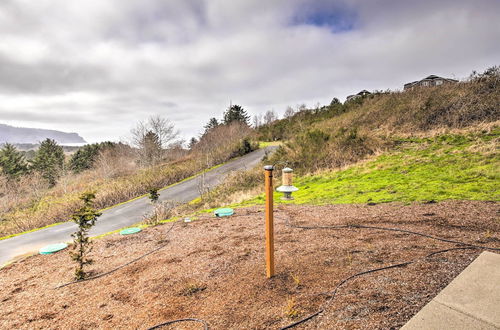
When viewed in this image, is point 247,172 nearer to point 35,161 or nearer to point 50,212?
point 50,212

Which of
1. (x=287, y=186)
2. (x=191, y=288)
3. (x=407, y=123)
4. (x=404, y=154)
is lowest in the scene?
(x=191, y=288)

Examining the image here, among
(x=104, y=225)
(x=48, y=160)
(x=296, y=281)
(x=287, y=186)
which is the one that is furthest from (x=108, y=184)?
(x=48, y=160)

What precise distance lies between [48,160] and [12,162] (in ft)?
11.4

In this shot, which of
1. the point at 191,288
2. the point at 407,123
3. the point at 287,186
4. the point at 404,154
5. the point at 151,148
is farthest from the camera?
the point at 151,148

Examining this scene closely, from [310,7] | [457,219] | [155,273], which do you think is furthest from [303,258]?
[310,7]

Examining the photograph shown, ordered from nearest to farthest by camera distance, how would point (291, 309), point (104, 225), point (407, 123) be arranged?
point (291, 309) < point (104, 225) < point (407, 123)

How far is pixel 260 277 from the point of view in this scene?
355 centimetres

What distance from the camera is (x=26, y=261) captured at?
19.8 feet

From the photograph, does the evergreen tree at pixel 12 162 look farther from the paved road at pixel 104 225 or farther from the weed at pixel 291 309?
the weed at pixel 291 309

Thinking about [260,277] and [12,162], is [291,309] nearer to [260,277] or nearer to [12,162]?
[260,277]

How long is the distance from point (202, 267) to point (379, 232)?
339 centimetres

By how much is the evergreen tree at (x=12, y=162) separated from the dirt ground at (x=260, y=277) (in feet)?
107

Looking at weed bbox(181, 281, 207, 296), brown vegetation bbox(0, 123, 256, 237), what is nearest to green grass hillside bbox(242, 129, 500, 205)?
weed bbox(181, 281, 207, 296)

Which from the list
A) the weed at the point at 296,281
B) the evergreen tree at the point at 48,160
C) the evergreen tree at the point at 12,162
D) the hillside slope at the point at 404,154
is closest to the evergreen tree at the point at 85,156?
the evergreen tree at the point at 48,160
